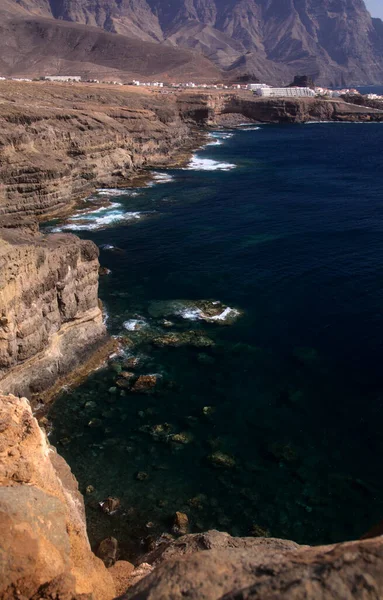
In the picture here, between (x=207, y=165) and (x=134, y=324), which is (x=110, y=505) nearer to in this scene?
(x=134, y=324)

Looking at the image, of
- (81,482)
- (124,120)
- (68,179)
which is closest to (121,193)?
(68,179)

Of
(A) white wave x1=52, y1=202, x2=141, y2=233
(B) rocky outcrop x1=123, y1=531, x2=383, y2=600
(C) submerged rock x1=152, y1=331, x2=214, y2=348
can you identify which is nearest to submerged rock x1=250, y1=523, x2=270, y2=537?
(B) rocky outcrop x1=123, y1=531, x2=383, y2=600

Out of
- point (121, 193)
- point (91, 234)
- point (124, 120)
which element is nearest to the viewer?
point (91, 234)

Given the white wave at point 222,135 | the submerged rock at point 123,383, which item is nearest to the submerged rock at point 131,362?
the submerged rock at point 123,383

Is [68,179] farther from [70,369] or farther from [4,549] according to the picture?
[4,549]

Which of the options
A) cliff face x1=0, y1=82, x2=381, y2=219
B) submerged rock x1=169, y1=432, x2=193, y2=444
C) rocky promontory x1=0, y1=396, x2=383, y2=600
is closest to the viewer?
rocky promontory x1=0, y1=396, x2=383, y2=600

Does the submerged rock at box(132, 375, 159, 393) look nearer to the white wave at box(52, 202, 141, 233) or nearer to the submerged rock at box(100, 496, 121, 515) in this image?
the submerged rock at box(100, 496, 121, 515)
